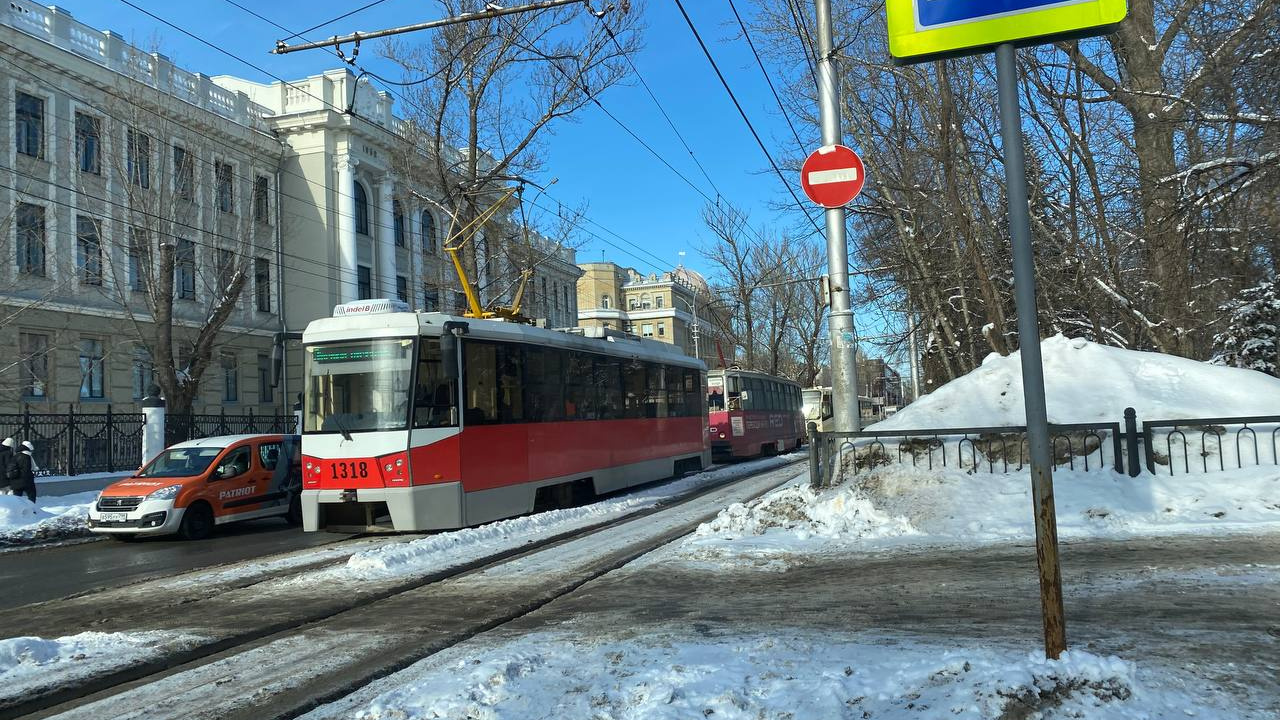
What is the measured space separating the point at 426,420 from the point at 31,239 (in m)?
20.7

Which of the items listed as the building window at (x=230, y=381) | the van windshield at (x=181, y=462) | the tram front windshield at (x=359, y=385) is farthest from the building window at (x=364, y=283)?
the tram front windshield at (x=359, y=385)

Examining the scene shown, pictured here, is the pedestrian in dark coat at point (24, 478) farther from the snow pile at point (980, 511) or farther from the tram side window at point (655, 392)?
the snow pile at point (980, 511)

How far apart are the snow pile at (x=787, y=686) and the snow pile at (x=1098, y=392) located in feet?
23.6

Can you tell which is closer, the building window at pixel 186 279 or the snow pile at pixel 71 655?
the snow pile at pixel 71 655

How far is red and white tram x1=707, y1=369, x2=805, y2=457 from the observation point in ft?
92.6

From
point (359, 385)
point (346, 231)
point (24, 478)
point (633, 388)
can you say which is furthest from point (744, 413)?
point (346, 231)

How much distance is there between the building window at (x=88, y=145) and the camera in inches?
1099

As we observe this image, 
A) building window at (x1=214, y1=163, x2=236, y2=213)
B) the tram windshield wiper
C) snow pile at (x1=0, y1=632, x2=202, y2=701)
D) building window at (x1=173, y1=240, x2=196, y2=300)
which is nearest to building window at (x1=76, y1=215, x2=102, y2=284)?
building window at (x1=173, y1=240, x2=196, y2=300)

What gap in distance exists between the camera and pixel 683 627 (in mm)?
6156

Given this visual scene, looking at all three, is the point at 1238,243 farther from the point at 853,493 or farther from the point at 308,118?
the point at 308,118

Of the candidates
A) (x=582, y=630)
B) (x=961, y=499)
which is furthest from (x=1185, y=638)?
(x=961, y=499)

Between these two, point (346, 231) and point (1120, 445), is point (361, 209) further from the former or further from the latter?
point (1120, 445)

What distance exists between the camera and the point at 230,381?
1399 inches

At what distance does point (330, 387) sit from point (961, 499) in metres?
8.40
